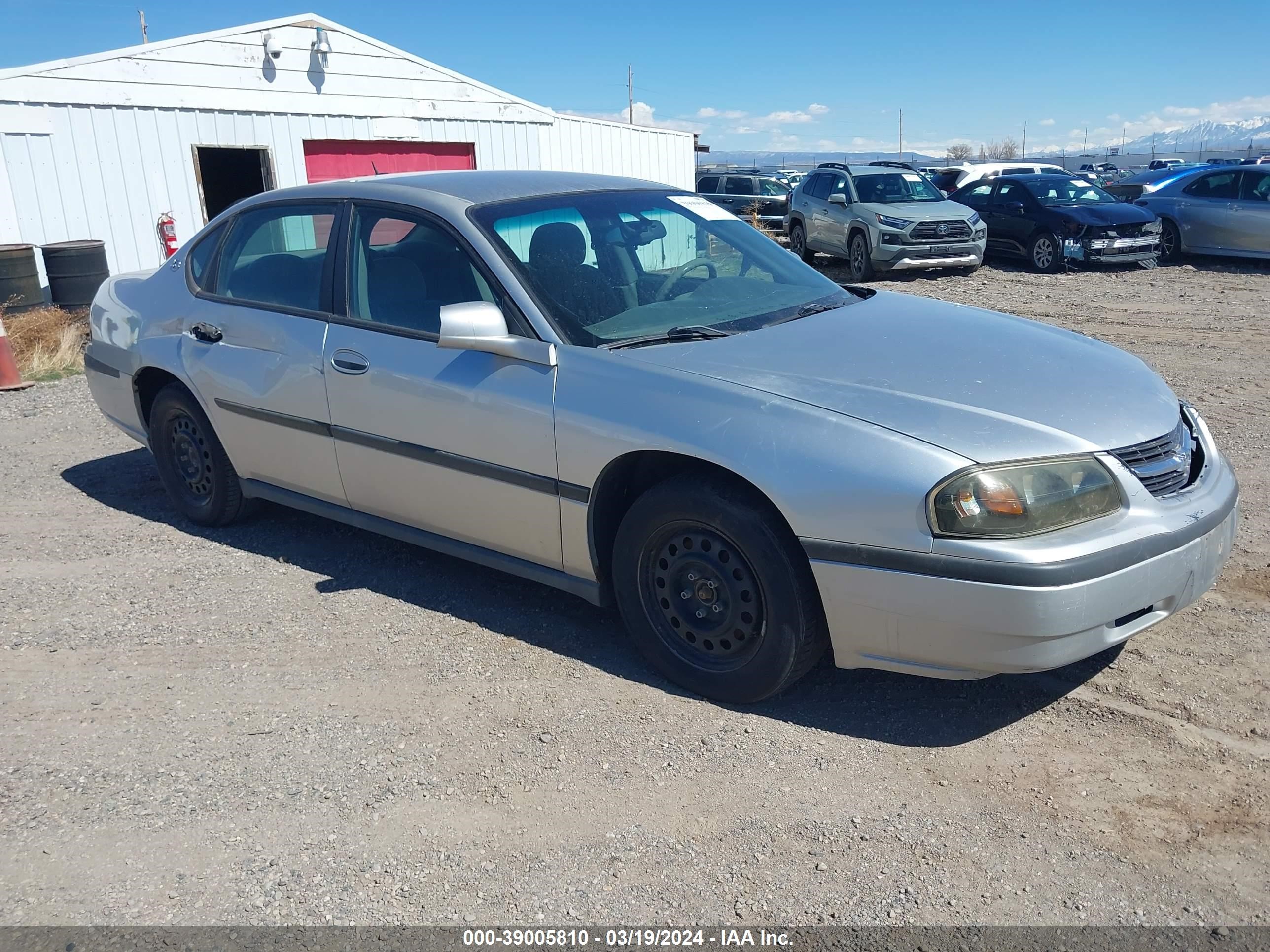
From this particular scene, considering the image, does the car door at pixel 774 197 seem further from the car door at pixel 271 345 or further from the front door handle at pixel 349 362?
the front door handle at pixel 349 362

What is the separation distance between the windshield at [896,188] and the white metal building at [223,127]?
4700 millimetres

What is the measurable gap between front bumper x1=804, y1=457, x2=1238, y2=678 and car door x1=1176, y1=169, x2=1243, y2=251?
14.8m

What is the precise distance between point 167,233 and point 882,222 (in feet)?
31.8

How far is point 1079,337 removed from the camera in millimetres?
4320

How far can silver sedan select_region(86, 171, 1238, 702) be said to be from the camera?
10.1 ft

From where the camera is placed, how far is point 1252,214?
610 inches

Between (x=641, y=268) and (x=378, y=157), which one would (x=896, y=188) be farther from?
(x=641, y=268)

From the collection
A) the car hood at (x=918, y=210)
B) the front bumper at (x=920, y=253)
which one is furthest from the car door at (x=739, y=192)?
the front bumper at (x=920, y=253)

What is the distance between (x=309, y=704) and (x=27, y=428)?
5367 millimetres

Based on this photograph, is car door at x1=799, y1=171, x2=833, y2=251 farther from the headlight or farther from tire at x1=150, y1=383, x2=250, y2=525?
the headlight

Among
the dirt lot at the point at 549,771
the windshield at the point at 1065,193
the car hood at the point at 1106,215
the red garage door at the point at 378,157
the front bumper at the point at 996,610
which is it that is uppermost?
the red garage door at the point at 378,157

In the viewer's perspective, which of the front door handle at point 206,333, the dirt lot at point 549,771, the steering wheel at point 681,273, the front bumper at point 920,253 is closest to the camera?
the dirt lot at point 549,771

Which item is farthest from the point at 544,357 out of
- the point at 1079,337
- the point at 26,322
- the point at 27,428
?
the point at 26,322

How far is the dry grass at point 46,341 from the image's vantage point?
32.2ft
